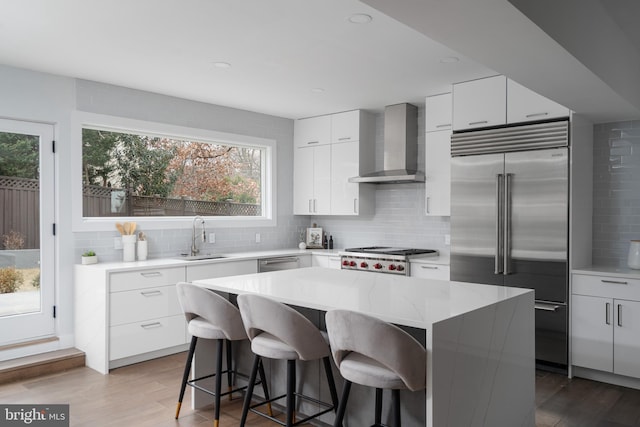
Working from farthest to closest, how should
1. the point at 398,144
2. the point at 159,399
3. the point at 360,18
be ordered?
the point at 398,144
the point at 159,399
the point at 360,18

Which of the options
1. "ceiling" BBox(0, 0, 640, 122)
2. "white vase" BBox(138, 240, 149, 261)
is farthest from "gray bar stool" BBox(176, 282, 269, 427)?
"white vase" BBox(138, 240, 149, 261)

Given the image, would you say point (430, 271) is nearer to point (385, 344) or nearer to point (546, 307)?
point (546, 307)

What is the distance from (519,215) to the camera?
4262 millimetres

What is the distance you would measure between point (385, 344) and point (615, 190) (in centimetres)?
330

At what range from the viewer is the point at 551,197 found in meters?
4.09

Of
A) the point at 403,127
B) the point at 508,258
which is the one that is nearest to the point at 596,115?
the point at 508,258

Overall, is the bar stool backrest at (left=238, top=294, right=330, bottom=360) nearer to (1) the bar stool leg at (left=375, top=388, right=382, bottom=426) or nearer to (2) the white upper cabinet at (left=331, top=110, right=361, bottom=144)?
(1) the bar stool leg at (left=375, top=388, right=382, bottom=426)

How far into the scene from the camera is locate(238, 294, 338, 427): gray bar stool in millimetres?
2527

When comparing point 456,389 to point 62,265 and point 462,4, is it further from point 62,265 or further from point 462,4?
point 62,265

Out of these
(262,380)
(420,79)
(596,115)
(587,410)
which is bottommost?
(587,410)

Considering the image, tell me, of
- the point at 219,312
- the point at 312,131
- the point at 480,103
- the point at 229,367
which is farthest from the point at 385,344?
the point at 312,131

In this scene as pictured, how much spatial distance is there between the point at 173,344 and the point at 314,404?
208 cm

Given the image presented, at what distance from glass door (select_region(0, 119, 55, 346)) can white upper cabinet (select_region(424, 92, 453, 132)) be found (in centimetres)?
370

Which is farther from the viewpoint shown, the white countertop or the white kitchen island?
the white countertop
